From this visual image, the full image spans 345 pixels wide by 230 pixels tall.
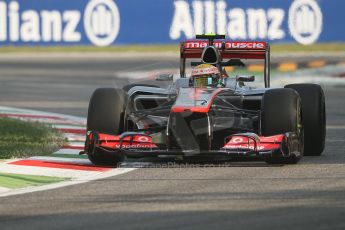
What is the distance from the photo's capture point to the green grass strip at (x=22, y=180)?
33.8ft

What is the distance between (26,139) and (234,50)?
9.45ft

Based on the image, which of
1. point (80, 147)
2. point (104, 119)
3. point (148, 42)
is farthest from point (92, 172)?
point (148, 42)

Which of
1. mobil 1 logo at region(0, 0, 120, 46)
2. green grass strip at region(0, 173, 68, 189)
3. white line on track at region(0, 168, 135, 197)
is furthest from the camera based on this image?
mobil 1 logo at region(0, 0, 120, 46)

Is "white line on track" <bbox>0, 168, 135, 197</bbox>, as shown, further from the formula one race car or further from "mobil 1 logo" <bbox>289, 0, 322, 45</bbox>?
"mobil 1 logo" <bbox>289, 0, 322, 45</bbox>

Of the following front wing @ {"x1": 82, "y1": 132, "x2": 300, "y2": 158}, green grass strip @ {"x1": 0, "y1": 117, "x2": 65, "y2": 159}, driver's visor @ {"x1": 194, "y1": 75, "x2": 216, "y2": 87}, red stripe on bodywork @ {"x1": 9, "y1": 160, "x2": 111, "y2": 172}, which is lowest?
green grass strip @ {"x1": 0, "y1": 117, "x2": 65, "y2": 159}

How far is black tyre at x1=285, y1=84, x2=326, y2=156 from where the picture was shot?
12.6m

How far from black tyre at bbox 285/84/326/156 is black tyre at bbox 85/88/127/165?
6.72 feet

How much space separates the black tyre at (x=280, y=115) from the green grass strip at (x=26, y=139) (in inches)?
109

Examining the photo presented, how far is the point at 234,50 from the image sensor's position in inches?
543

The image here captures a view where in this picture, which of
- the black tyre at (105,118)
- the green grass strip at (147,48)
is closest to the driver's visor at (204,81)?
the black tyre at (105,118)

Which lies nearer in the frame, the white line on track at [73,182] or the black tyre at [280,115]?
the white line on track at [73,182]

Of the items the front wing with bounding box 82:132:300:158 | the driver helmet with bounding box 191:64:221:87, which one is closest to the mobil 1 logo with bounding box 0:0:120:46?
the driver helmet with bounding box 191:64:221:87

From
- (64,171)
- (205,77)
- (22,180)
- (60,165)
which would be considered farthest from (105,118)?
(22,180)

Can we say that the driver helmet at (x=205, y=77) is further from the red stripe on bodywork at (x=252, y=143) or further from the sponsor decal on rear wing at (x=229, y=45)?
the red stripe on bodywork at (x=252, y=143)
